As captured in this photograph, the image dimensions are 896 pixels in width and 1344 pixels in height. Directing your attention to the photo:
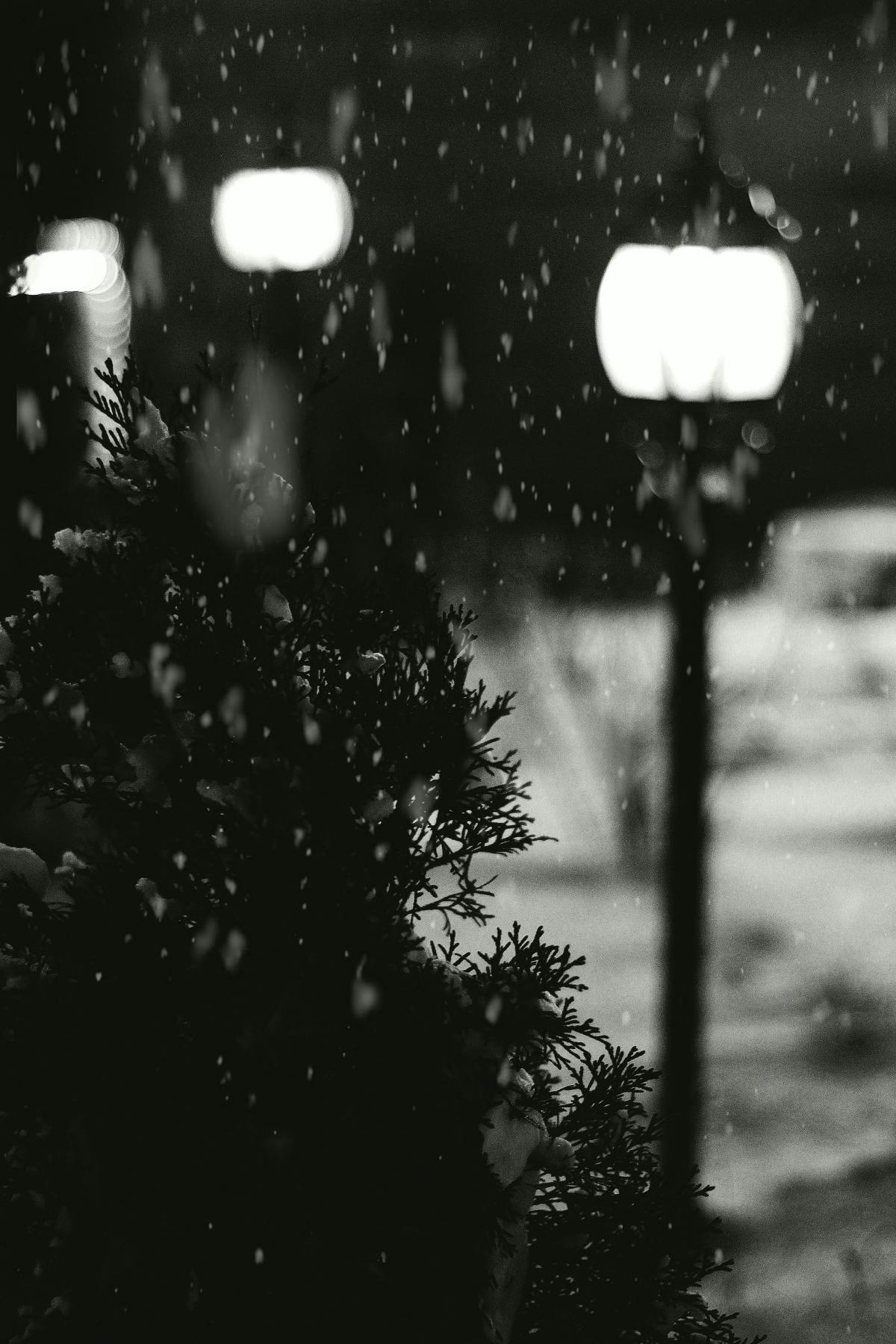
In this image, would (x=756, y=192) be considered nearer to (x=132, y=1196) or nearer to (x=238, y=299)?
(x=132, y=1196)

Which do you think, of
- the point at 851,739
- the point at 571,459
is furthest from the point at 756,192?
the point at 571,459

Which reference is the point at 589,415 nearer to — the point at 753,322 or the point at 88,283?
the point at 88,283

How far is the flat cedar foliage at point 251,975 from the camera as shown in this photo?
1725 mm

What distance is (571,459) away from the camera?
1616 centimetres

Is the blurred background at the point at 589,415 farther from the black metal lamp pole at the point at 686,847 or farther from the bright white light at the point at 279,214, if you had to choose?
the black metal lamp pole at the point at 686,847

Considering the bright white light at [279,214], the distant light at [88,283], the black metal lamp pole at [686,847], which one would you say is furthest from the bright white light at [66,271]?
the black metal lamp pole at [686,847]

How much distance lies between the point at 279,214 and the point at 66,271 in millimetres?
1328

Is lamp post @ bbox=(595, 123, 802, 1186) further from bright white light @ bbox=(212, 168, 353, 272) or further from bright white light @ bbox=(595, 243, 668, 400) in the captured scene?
bright white light @ bbox=(212, 168, 353, 272)

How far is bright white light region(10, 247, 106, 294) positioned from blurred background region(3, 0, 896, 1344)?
218 millimetres

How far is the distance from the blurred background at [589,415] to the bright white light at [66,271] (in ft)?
0.71

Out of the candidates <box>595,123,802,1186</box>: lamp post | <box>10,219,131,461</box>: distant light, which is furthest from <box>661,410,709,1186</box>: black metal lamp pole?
<box>10,219,131,461</box>: distant light

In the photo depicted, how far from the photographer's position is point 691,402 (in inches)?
147

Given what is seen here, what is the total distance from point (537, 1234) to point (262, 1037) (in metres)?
0.58

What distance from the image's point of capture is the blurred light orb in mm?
3691
